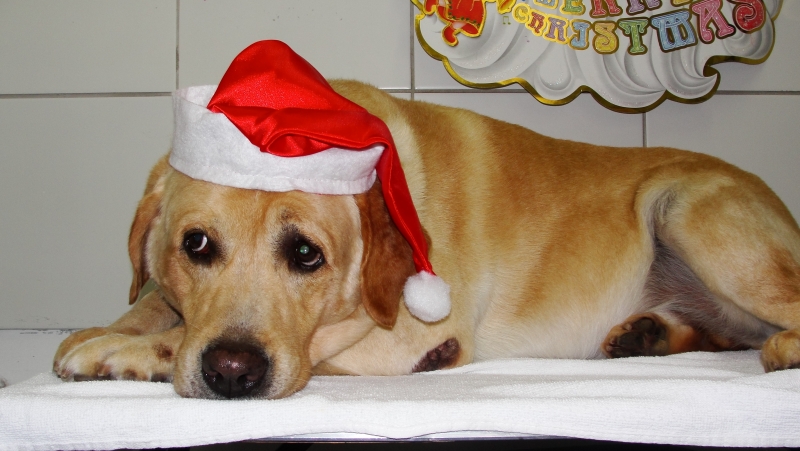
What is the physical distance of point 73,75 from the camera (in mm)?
2707

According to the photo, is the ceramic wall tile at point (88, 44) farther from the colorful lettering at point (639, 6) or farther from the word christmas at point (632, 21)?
the colorful lettering at point (639, 6)

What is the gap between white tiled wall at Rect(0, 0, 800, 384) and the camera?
2.70m

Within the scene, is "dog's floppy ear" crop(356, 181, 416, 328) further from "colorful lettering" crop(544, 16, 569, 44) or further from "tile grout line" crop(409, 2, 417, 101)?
"colorful lettering" crop(544, 16, 569, 44)

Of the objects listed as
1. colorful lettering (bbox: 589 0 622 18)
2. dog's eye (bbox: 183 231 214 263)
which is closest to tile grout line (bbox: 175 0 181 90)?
dog's eye (bbox: 183 231 214 263)

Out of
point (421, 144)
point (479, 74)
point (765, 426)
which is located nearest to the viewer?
point (765, 426)

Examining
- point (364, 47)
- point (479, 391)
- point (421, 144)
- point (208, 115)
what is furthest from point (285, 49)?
point (364, 47)

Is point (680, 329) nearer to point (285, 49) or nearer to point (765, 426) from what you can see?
point (765, 426)

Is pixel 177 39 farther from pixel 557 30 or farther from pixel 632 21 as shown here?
pixel 632 21

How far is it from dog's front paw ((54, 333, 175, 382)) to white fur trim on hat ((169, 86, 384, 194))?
433 mm

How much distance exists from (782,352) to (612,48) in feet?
5.21

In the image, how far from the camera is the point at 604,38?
2713 mm

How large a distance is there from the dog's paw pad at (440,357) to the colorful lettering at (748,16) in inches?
80.4

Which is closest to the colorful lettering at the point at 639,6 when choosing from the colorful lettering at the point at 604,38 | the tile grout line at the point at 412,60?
the colorful lettering at the point at 604,38

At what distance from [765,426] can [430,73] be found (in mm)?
1936
